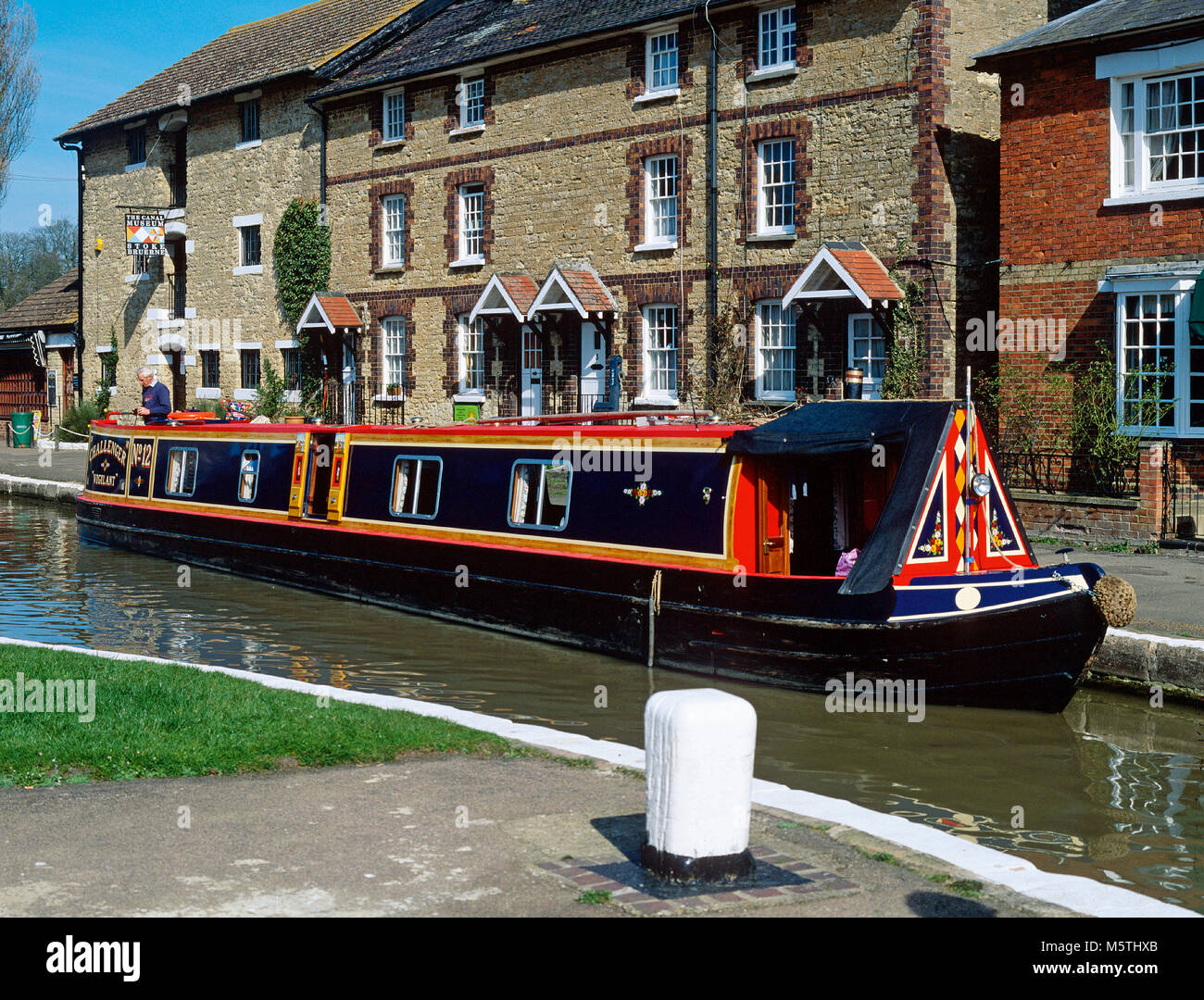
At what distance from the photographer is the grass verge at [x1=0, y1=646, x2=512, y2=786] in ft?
22.8

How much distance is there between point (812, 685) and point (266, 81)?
24581 mm

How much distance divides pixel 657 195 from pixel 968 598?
46.8 ft

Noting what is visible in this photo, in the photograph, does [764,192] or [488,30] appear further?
[488,30]

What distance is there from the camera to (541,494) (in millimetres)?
14281

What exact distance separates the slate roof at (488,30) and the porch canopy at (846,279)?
484cm

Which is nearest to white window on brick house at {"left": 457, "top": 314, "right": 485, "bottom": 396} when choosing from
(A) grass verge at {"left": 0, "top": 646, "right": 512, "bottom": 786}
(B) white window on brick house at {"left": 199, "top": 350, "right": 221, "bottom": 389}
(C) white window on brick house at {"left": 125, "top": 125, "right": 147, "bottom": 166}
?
(B) white window on brick house at {"left": 199, "top": 350, "right": 221, "bottom": 389}

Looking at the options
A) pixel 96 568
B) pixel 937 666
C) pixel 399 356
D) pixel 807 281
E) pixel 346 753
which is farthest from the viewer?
pixel 399 356

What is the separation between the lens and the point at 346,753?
7.24m

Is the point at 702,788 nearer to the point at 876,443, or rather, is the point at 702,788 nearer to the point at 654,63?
the point at 876,443

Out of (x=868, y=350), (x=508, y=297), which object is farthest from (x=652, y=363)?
(x=868, y=350)

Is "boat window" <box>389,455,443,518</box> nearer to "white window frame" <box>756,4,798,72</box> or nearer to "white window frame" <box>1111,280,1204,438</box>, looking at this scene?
"white window frame" <box>1111,280,1204,438</box>

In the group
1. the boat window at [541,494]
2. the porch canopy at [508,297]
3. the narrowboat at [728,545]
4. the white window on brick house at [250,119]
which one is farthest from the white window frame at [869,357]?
the white window on brick house at [250,119]

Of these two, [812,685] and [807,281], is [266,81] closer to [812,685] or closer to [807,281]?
[807,281]
